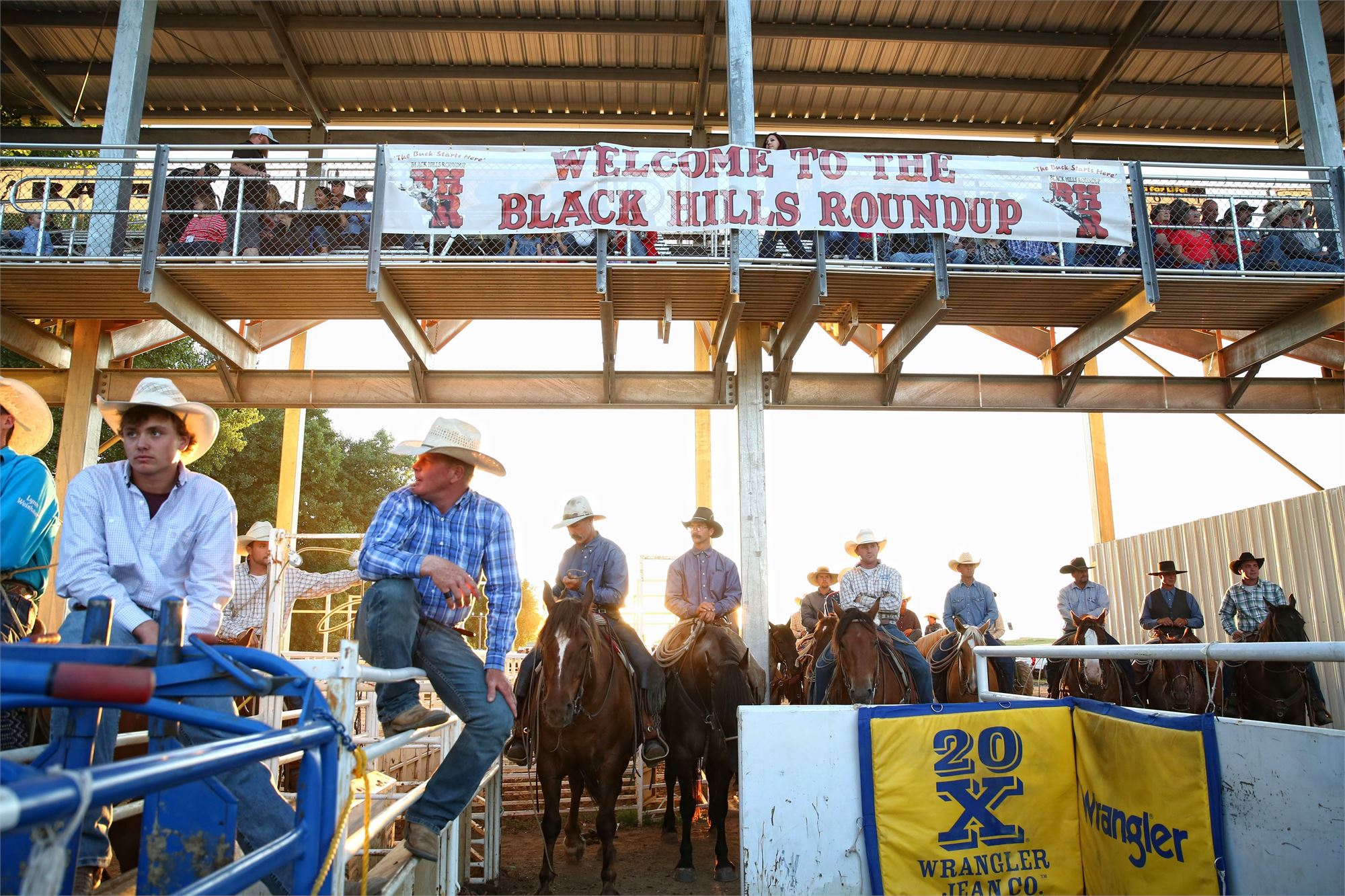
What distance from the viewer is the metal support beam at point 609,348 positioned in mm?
10973

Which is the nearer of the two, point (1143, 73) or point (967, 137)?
point (1143, 73)

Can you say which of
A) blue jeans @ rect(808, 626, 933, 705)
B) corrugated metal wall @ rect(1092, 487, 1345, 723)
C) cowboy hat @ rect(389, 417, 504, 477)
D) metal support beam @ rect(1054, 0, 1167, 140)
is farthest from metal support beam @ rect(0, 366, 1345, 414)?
cowboy hat @ rect(389, 417, 504, 477)

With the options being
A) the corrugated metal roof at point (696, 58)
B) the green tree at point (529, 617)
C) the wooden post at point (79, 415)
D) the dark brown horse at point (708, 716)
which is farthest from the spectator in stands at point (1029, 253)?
the green tree at point (529, 617)

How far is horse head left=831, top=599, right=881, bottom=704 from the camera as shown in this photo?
295 inches

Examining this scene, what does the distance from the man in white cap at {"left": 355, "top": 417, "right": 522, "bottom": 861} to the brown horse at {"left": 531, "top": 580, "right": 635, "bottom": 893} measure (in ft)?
7.76

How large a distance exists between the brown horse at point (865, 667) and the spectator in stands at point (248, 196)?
799 centimetres

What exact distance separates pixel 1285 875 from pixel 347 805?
4.06m

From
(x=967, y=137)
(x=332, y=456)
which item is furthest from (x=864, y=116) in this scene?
(x=332, y=456)

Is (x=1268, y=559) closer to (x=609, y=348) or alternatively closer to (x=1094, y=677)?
(x=1094, y=677)

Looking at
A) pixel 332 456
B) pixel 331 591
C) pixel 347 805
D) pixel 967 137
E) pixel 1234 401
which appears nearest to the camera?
pixel 347 805

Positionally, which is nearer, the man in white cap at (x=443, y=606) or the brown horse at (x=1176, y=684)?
the man in white cap at (x=443, y=606)

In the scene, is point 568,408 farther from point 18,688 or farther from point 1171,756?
point 18,688

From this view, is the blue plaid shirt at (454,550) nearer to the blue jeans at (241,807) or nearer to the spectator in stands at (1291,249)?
the blue jeans at (241,807)

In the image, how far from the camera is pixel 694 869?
8.26 m
